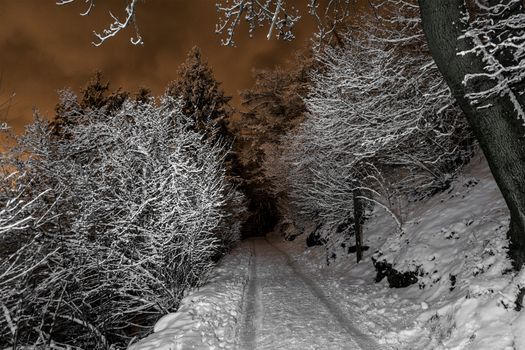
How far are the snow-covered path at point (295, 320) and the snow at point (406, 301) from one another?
0.8 inches

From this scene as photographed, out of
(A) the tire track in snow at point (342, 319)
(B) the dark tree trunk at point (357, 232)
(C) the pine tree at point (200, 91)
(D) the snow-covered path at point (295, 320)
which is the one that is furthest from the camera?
(C) the pine tree at point (200, 91)

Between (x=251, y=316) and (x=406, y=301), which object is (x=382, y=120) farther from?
(x=251, y=316)

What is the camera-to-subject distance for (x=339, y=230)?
18.6 metres

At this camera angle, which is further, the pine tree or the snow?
the pine tree

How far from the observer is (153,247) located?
8.78m

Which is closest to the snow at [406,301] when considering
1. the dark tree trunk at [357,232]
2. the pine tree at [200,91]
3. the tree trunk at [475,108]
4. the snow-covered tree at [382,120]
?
the dark tree trunk at [357,232]

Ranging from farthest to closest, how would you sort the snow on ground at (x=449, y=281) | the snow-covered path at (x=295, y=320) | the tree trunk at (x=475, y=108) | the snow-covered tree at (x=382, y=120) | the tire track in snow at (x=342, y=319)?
1. the snow-covered tree at (x=382, y=120)
2. the snow-covered path at (x=295, y=320)
3. the tire track in snow at (x=342, y=319)
4. the snow on ground at (x=449, y=281)
5. the tree trunk at (x=475, y=108)

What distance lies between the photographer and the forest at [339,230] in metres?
4.75

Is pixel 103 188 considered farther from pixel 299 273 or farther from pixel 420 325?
pixel 299 273

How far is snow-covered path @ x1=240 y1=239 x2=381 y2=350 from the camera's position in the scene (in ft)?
21.4

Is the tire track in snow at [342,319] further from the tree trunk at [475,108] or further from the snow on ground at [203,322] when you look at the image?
the tree trunk at [475,108]

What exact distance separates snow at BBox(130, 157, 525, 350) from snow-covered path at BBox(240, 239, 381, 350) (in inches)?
0.8

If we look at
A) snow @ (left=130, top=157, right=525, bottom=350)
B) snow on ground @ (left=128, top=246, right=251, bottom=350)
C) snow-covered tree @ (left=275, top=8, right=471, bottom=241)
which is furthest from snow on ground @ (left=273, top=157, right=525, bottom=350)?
snow on ground @ (left=128, top=246, right=251, bottom=350)

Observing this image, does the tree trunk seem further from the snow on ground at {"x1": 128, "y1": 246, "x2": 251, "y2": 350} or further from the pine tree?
the pine tree
